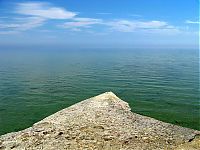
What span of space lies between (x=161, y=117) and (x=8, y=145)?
2002 centimetres

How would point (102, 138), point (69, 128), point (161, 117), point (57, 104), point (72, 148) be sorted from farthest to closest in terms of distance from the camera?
point (57, 104), point (161, 117), point (69, 128), point (102, 138), point (72, 148)

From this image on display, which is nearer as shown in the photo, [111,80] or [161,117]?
[161,117]

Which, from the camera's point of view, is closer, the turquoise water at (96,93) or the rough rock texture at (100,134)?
the rough rock texture at (100,134)

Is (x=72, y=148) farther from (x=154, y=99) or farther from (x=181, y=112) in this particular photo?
(x=154, y=99)

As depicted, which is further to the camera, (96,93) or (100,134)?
(96,93)

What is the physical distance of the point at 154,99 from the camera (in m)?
46.4

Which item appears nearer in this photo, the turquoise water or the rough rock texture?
the rough rock texture

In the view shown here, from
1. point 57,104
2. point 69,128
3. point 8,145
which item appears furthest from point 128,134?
point 57,104

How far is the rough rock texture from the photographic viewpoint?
22.2m

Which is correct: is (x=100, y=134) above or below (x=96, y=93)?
above

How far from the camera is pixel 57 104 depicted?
4366 centimetres

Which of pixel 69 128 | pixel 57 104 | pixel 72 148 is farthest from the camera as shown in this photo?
pixel 57 104

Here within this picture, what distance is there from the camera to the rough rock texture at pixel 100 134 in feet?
73.0

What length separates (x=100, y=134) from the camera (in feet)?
77.4
